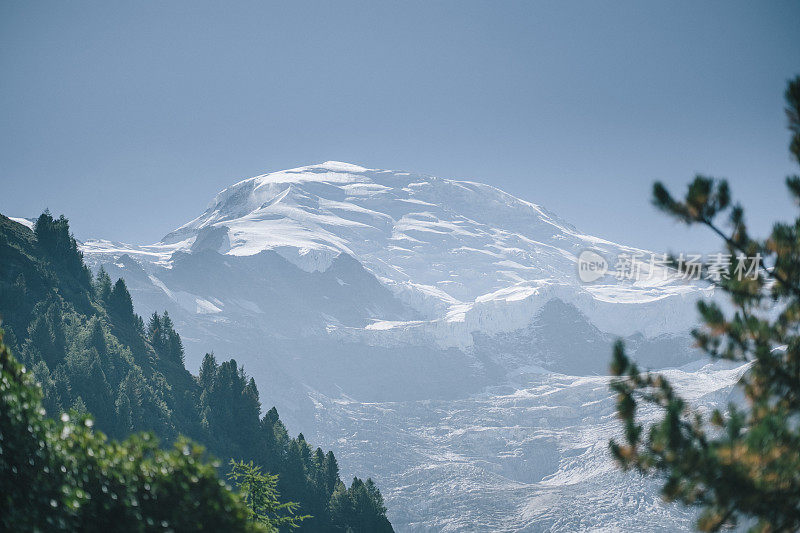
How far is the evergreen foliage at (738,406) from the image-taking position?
35.3ft

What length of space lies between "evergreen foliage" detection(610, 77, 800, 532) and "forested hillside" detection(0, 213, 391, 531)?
71.1m

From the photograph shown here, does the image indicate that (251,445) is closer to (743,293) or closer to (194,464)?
(194,464)

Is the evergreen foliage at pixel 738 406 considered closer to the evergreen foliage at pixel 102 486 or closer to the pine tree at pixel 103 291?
the evergreen foliage at pixel 102 486

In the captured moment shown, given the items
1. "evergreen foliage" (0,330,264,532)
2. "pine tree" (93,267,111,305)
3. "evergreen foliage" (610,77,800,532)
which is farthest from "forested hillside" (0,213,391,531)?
"evergreen foliage" (610,77,800,532)

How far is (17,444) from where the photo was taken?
15.9 m

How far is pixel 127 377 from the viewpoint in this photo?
282 ft

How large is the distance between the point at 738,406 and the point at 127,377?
86795mm

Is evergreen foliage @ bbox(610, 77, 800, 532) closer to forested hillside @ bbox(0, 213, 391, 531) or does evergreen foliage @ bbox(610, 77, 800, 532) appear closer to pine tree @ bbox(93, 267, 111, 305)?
forested hillside @ bbox(0, 213, 391, 531)

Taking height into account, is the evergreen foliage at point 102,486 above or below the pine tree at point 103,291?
below

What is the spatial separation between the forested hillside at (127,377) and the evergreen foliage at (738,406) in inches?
2799

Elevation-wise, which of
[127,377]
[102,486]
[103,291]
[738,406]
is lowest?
[127,377]

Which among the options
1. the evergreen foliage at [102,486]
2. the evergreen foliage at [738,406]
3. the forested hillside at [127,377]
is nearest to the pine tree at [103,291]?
the forested hillside at [127,377]

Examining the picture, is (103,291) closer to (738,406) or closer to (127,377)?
(127,377)

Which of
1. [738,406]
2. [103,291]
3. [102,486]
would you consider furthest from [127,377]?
→ [738,406]
